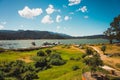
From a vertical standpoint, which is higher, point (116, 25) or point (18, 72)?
point (116, 25)

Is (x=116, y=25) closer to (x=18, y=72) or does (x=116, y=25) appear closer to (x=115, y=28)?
(x=115, y=28)

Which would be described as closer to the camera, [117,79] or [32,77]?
[117,79]

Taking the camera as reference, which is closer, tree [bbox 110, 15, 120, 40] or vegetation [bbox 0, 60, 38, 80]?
vegetation [bbox 0, 60, 38, 80]

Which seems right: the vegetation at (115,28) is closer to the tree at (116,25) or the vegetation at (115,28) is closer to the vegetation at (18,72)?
the tree at (116,25)

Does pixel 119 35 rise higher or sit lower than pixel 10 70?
higher

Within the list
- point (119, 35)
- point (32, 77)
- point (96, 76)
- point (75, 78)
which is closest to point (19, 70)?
point (32, 77)

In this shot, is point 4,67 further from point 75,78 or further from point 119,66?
point 119,66

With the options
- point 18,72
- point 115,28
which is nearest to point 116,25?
point 115,28

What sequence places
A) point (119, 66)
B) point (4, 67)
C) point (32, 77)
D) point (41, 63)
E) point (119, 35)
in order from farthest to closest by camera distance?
1. point (119, 35)
2. point (41, 63)
3. point (4, 67)
4. point (119, 66)
5. point (32, 77)

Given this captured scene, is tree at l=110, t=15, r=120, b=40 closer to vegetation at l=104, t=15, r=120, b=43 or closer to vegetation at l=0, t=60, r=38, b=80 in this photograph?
vegetation at l=104, t=15, r=120, b=43

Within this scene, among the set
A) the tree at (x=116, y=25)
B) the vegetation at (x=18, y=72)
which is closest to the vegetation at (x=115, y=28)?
the tree at (x=116, y=25)

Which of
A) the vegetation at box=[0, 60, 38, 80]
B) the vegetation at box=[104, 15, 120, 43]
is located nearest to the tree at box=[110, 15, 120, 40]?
the vegetation at box=[104, 15, 120, 43]
